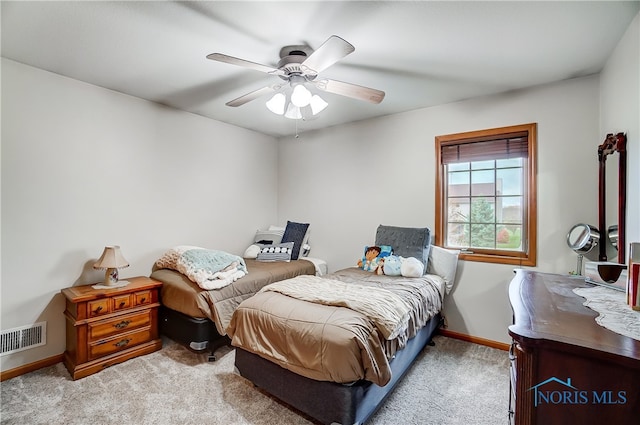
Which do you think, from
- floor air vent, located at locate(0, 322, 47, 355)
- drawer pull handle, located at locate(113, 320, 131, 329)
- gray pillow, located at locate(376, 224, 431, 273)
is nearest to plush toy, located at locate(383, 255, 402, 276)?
gray pillow, located at locate(376, 224, 431, 273)

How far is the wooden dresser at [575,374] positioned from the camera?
0.85 m

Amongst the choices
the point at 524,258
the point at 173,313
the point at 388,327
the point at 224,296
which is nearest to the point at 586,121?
the point at 524,258

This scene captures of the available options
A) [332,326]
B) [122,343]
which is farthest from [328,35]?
[122,343]

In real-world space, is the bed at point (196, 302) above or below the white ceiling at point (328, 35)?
below

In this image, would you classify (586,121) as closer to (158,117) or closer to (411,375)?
(411,375)

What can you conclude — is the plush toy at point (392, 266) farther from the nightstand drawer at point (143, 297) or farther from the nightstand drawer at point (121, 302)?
the nightstand drawer at point (121, 302)

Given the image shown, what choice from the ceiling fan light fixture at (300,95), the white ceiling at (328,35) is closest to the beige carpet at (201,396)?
the ceiling fan light fixture at (300,95)

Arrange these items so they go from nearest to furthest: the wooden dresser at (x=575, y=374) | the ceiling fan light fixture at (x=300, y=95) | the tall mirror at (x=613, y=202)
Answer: the wooden dresser at (x=575, y=374)
the tall mirror at (x=613, y=202)
the ceiling fan light fixture at (x=300, y=95)

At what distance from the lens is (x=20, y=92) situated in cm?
234

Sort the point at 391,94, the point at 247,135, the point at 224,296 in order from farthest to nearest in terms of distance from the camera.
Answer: the point at 247,135
the point at 391,94
the point at 224,296

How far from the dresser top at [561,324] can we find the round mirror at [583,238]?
2.71 feet

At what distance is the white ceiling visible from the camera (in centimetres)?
169

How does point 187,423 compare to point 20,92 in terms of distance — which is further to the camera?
point 20,92

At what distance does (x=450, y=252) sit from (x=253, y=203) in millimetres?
2742
